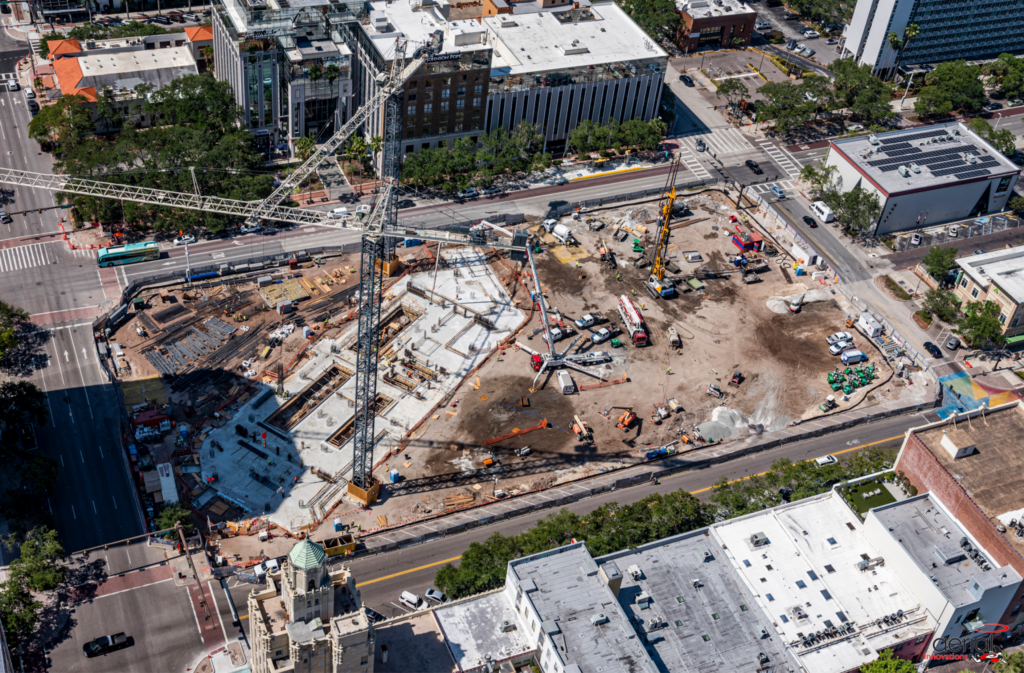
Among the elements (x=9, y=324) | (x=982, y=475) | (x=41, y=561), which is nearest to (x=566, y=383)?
(x=982, y=475)

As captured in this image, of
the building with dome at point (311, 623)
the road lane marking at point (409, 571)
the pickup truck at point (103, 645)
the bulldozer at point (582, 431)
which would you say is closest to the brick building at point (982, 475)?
the bulldozer at point (582, 431)

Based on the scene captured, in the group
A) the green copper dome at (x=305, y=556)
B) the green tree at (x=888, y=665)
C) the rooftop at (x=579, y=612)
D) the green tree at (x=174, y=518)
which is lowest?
the green tree at (x=174, y=518)

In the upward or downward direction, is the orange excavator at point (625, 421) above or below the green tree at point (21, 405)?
below

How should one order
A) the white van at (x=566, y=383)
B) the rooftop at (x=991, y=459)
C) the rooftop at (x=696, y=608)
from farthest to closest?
the white van at (x=566, y=383), the rooftop at (x=991, y=459), the rooftop at (x=696, y=608)

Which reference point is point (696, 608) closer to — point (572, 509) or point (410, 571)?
point (572, 509)

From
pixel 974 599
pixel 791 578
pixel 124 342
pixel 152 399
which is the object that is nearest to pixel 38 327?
pixel 124 342

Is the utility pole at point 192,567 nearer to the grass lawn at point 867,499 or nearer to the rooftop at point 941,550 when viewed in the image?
the rooftop at point 941,550

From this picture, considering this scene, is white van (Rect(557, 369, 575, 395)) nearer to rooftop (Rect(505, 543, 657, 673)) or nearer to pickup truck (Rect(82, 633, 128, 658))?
rooftop (Rect(505, 543, 657, 673))
